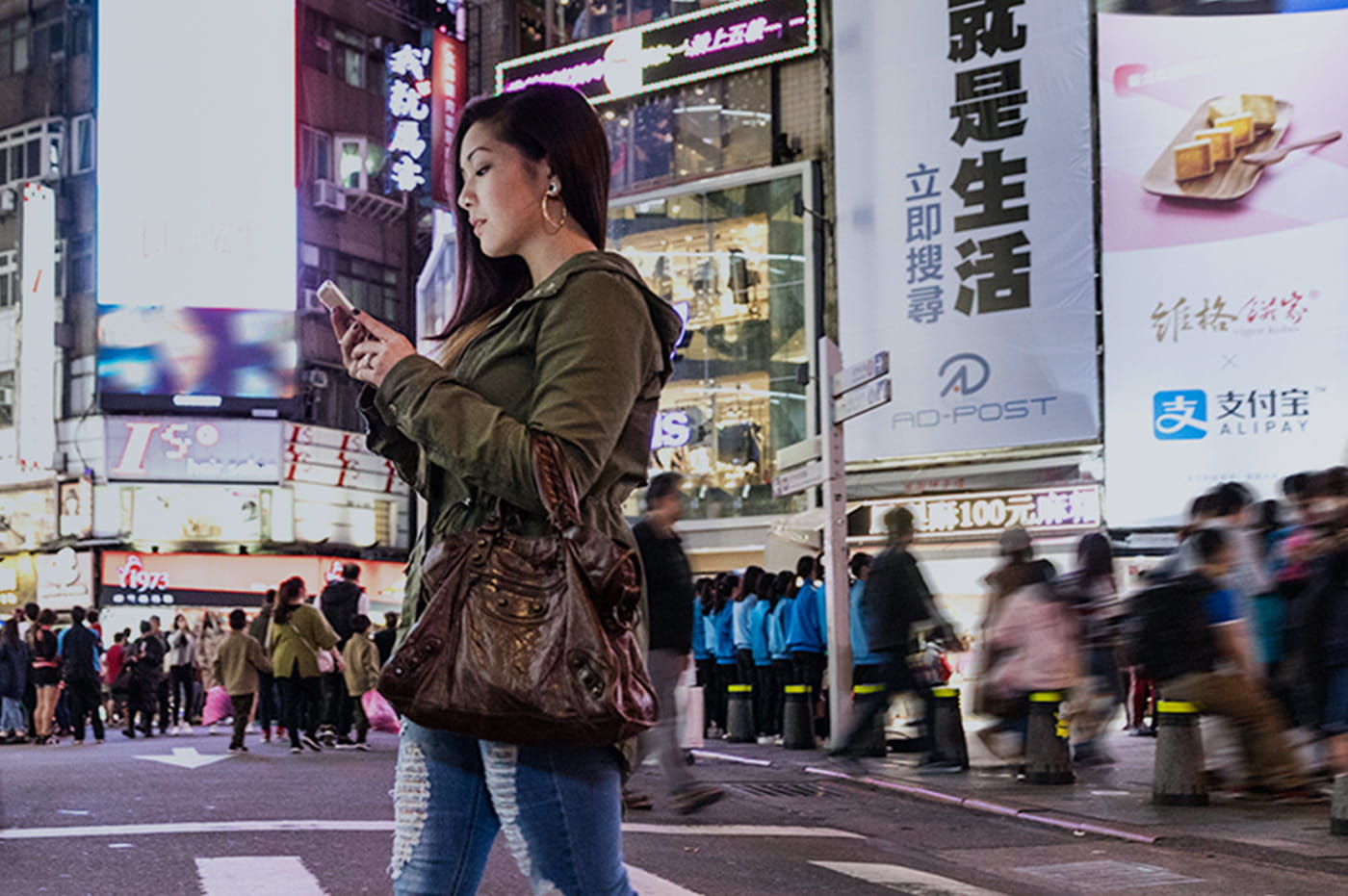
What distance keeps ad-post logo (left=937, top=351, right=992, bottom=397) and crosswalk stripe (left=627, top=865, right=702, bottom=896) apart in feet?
65.6

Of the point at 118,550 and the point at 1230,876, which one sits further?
the point at 118,550

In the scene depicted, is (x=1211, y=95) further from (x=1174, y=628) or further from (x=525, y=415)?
(x=525, y=415)

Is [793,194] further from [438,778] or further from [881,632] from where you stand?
[438,778]

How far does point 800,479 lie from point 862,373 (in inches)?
76.3

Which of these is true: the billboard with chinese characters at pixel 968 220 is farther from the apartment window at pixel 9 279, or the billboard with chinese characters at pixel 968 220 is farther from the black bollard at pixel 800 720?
the apartment window at pixel 9 279

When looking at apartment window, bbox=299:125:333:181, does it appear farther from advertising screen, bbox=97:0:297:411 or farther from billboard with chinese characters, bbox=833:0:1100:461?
billboard with chinese characters, bbox=833:0:1100:461

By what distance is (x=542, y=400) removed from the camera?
7.70 feet

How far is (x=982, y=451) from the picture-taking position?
26.3 meters

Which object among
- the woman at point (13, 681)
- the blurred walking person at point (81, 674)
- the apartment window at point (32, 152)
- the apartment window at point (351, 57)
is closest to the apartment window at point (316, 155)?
the apartment window at point (351, 57)

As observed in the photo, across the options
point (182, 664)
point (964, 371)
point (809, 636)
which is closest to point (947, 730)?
point (809, 636)

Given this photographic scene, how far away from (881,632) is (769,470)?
18399mm

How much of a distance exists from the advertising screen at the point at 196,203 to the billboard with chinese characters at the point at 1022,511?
72.9 ft

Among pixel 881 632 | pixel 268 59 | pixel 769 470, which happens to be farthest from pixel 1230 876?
pixel 268 59

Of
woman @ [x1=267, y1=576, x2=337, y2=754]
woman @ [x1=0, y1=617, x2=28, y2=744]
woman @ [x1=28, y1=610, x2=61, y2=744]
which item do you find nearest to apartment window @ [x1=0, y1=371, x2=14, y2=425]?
woman @ [x1=28, y1=610, x2=61, y2=744]
